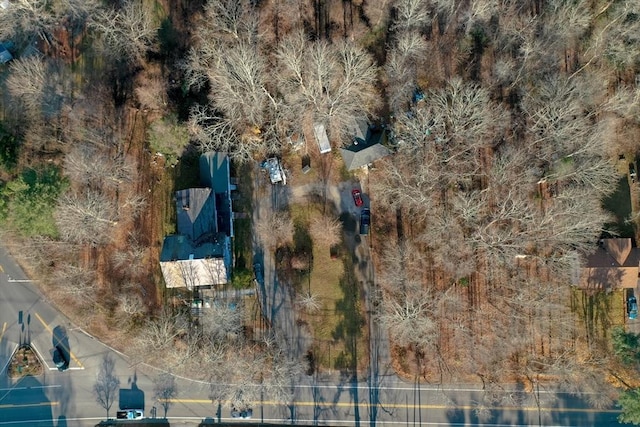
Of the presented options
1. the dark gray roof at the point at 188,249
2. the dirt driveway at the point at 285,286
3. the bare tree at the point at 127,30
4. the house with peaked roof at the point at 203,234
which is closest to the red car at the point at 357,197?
the dirt driveway at the point at 285,286

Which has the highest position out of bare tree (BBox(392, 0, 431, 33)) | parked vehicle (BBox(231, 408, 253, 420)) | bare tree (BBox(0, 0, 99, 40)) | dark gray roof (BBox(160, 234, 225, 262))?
bare tree (BBox(0, 0, 99, 40))

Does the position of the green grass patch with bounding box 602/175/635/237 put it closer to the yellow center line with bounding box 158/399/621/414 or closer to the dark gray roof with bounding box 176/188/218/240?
the yellow center line with bounding box 158/399/621/414

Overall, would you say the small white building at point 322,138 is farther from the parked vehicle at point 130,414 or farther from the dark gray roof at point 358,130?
the parked vehicle at point 130,414

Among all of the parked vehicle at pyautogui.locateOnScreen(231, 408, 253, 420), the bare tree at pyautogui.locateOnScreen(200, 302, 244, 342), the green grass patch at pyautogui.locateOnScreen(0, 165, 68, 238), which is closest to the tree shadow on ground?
the bare tree at pyautogui.locateOnScreen(200, 302, 244, 342)

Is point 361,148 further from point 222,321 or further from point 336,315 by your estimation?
point 222,321

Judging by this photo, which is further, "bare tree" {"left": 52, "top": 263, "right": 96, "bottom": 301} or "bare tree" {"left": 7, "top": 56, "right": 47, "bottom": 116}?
"bare tree" {"left": 52, "top": 263, "right": 96, "bottom": 301}

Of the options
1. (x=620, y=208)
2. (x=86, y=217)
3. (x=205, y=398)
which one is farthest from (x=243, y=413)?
(x=620, y=208)

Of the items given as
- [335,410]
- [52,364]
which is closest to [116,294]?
[52,364]
